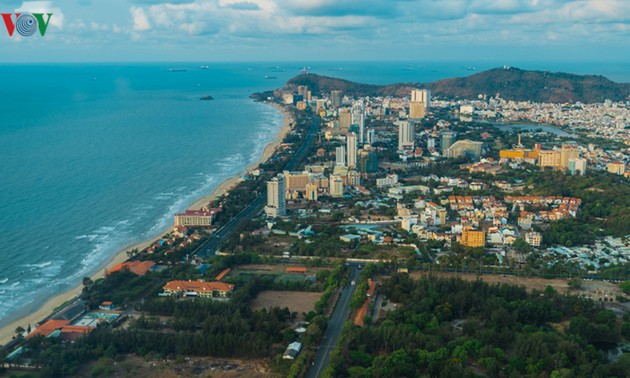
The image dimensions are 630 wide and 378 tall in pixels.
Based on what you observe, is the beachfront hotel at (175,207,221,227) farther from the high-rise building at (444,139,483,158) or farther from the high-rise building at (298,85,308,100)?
the high-rise building at (298,85,308,100)

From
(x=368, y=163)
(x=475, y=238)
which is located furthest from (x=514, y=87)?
(x=475, y=238)

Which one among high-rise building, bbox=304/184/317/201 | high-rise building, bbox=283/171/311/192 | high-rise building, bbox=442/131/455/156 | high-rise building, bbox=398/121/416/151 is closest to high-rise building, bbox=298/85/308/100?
high-rise building, bbox=398/121/416/151

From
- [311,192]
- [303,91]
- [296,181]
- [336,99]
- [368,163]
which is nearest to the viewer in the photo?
[311,192]

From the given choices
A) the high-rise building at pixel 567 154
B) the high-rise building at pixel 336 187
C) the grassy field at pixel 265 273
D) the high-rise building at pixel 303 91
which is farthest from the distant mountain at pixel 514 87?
the grassy field at pixel 265 273

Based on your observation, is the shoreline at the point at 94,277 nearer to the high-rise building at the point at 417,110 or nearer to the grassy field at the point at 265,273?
the grassy field at the point at 265,273

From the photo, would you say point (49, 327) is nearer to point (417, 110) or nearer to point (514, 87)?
point (417, 110)

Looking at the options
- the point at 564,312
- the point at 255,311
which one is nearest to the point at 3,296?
the point at 255,311
